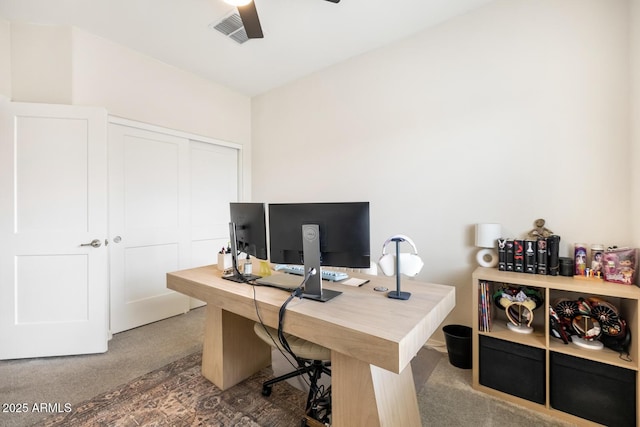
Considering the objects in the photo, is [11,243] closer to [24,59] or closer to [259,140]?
[24,59]

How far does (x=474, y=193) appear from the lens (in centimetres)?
224

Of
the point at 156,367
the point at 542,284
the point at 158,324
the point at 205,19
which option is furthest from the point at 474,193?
the point at 158,324

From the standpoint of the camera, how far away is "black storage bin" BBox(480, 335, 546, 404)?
168cm

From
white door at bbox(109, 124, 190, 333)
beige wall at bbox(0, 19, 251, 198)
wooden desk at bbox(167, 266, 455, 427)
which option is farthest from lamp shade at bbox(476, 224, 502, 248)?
beige wall at bbox(0, 19, 251, 198)

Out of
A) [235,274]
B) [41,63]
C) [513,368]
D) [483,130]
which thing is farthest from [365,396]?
[41,63]

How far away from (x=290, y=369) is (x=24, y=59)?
3.49m

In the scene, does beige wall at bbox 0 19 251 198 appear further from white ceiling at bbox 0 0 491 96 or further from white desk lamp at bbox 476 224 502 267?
white desk lamp at bbox 476 224 502 267

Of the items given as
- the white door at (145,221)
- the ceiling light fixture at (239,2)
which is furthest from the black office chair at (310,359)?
the ceiling light fixture at (239,2)

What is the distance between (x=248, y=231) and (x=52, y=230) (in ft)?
6.14

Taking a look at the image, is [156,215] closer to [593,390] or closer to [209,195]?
[209,195]

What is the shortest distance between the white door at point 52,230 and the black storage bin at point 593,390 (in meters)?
3.40

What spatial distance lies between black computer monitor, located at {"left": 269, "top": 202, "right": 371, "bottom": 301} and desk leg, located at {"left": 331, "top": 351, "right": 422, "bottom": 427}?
33cm

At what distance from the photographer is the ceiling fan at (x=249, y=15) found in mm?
1732

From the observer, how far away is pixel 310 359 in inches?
58.4
